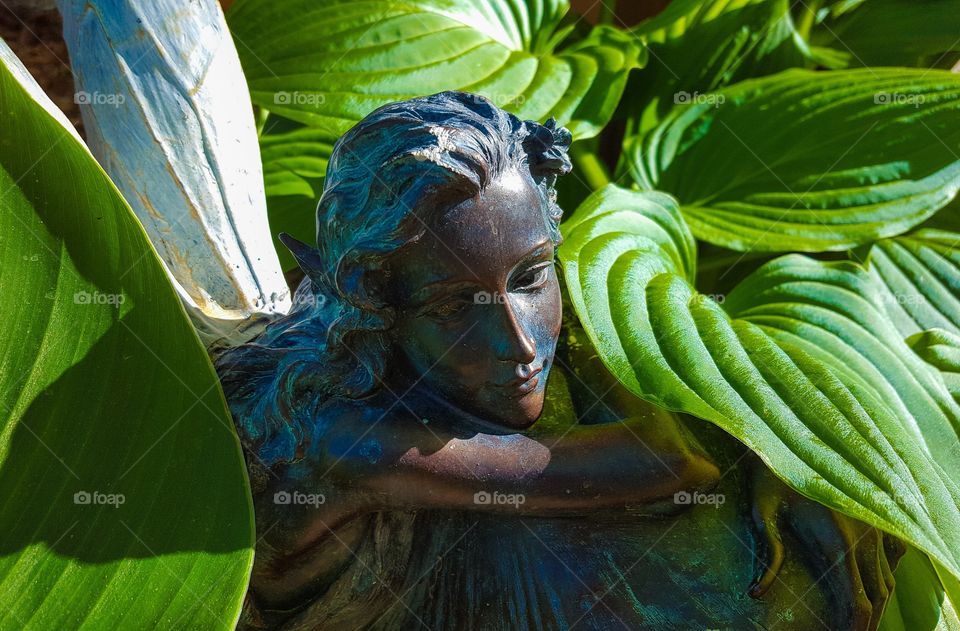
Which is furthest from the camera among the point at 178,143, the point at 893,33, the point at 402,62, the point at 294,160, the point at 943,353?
the point at 893,33

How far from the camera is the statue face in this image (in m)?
0.70

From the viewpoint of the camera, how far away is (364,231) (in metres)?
0.70

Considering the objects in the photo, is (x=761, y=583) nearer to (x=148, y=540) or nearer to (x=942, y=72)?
(x=148, y=540)

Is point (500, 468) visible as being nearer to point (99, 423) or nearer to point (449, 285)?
point (449, 285)

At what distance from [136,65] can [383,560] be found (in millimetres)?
563

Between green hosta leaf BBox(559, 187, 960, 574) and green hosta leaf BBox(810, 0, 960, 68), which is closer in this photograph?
green hosta leaf BBox(559, 187, 960, 574)

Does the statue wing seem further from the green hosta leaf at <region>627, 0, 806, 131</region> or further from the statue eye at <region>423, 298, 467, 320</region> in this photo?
the green hosta leaf at <region>627, 0, 806, 131</region>

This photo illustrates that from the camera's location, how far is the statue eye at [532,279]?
741 millimetres

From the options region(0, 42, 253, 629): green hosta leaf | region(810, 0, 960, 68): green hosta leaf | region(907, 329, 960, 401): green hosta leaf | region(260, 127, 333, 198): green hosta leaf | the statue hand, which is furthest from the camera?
region(810, 0, 960, 68): green hosta leaf

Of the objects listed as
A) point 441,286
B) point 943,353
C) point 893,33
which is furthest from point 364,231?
point 893,33

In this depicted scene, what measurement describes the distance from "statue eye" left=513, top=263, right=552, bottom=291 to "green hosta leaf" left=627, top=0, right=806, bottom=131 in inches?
36.6

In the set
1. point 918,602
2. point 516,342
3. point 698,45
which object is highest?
point 516,342

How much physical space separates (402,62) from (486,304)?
2.43 ft

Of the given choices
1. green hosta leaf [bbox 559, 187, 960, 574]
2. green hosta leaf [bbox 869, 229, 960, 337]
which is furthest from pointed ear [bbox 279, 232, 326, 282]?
green hosta leaf [bbox 869, 229, 960, 337]
